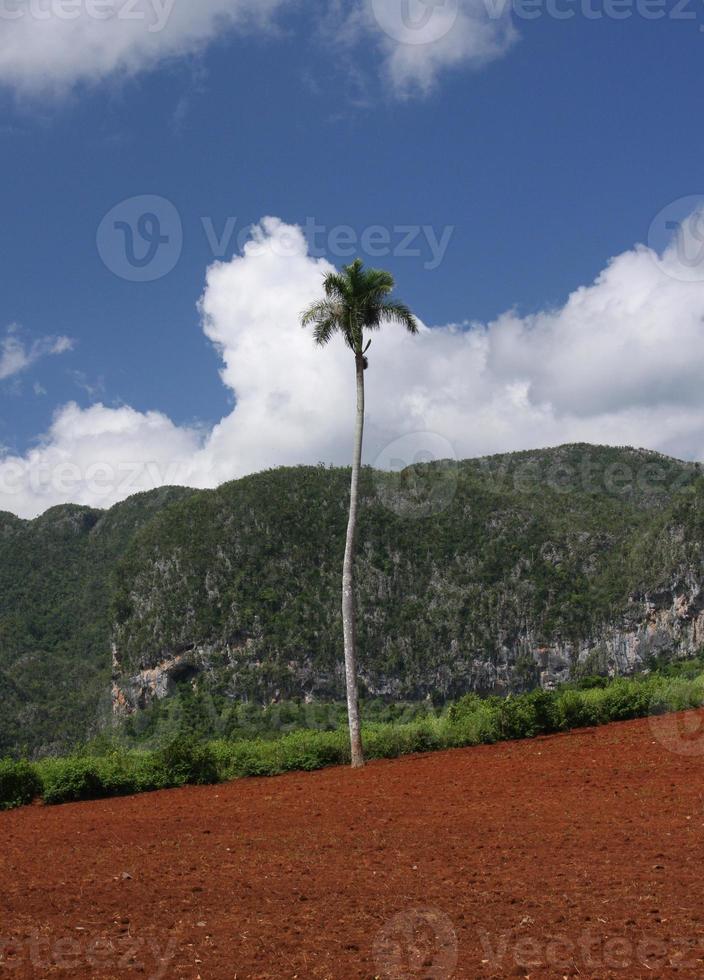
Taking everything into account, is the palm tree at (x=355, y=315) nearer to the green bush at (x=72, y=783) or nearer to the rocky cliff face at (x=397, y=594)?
the green bush at (x=72, y=783)

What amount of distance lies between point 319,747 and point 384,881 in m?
9.35

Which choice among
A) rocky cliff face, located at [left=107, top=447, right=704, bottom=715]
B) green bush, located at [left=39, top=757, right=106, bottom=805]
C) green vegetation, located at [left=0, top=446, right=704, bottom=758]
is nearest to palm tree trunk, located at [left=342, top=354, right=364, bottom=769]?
green bush, located at [left=39, top=757, right=106, bottom=805]

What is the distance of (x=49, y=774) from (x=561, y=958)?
11.5 metres

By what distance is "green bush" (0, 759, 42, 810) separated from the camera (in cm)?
1435

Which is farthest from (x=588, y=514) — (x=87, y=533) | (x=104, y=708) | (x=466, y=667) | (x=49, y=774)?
(x=49, y=774)

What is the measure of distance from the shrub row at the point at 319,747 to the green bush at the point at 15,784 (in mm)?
16

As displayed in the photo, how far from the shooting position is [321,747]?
1645 cm

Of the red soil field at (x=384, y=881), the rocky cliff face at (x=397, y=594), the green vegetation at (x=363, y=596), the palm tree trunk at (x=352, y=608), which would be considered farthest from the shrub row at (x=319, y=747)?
the rocky cliff face at (x=397, y=594)

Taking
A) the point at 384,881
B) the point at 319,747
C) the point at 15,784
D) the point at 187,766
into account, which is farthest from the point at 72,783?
the point at 384,881

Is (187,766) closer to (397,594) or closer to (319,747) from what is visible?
(319,747)

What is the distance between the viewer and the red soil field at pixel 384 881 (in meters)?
5.48

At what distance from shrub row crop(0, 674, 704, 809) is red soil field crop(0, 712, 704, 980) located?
201 cm

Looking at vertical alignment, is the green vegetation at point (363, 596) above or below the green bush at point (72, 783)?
above

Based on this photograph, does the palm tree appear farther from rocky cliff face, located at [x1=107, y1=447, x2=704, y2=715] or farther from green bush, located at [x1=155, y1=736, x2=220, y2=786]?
rocky cliff face, located at [x1=107, y1=447, x2=704, y2=715]
